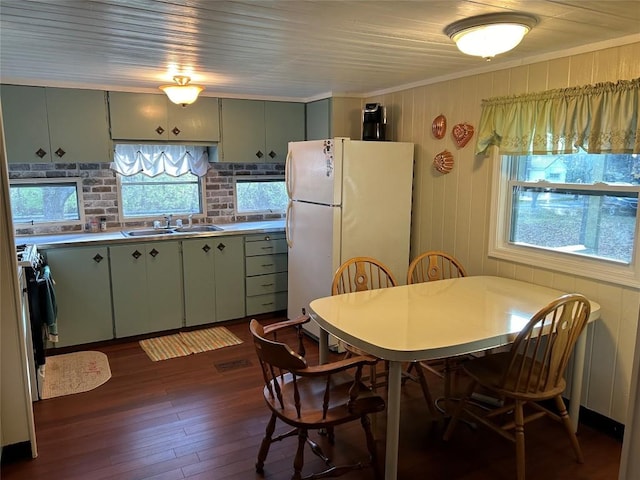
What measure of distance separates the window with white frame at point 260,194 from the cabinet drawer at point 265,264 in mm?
727

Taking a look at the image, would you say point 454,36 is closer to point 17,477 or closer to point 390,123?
point 390,123

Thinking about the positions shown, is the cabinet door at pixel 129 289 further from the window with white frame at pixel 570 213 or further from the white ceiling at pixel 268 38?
the window with white frame at pixel 570 213

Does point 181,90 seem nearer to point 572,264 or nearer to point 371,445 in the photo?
point 371,445

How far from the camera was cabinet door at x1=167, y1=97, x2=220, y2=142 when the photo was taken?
13.9 feet

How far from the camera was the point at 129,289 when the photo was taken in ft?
13.0

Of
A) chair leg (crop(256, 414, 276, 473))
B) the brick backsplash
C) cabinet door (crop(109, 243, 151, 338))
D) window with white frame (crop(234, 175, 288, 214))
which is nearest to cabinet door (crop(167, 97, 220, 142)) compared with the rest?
the brick backsplash

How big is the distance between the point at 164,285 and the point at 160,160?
1221 mm

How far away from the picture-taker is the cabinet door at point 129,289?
3.88 meters

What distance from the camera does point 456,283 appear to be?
300 cm

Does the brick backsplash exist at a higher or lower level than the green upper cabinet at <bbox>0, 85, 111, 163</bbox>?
lower

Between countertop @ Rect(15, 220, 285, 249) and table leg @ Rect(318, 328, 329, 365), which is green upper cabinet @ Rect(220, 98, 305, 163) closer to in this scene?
countertop @ Rect(15, 220, 285, 249)

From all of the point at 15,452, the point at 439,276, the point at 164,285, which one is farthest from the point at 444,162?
the point at 15,452

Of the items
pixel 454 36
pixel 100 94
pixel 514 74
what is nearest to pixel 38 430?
pixel 100 94

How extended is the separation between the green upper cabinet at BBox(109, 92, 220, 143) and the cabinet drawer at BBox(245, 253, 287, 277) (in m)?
1.18
